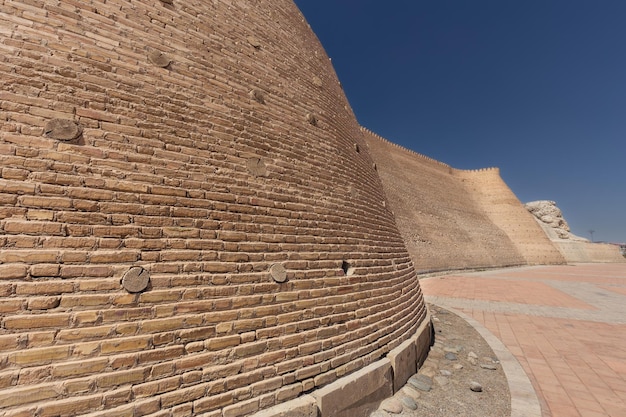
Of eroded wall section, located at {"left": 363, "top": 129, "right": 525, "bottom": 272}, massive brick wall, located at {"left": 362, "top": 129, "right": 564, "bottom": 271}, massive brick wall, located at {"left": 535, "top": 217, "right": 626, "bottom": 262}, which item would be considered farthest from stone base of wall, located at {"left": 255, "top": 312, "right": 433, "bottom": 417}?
massive brick wall, located at {"left": 535, "top": 217, "right": 626, "bottom": 262}

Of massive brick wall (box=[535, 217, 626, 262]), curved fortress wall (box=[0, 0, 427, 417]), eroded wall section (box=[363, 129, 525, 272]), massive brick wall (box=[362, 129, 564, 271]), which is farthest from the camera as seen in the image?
massive brick wall (box=[535, 217, 626, 262])

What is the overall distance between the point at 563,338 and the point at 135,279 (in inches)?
278

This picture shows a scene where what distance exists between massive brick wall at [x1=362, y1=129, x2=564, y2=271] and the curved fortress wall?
14.1 m

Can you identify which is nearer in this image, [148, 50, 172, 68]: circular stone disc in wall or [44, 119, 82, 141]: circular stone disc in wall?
[44, 119, 82, 141]: circular stone disc in wall

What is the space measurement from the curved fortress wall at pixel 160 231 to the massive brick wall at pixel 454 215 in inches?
556

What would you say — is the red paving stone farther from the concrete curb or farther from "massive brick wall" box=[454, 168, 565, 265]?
"massive brick wall" box=[454, 168, 565, 265]

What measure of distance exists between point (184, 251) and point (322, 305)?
151 centimetres

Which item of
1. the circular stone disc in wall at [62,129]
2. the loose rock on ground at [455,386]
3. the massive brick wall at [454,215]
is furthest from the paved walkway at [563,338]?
the massive brick wall at [454,215]

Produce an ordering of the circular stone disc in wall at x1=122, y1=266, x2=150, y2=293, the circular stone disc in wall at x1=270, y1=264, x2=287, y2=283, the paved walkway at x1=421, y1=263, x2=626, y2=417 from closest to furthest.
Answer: the circular stone disc in wall at x1=122, y1=266, x2=150, y2=293 < the circular stone disc in wall at x1=270, y1=264, x2=287, y2=283 < the paved walkway at x1=421, y1=263, x2=626, y2=417

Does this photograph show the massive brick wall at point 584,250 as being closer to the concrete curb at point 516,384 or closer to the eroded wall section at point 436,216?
the eroded wall section at point 436,216

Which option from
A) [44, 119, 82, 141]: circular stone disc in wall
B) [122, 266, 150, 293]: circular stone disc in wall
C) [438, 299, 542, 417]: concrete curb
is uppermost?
[44, 119, 82, 141]: circular stone disc in wall

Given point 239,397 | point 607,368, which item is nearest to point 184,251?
point 239,397

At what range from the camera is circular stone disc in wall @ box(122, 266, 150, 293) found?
2.02 m

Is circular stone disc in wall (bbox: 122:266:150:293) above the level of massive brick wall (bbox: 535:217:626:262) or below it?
below
